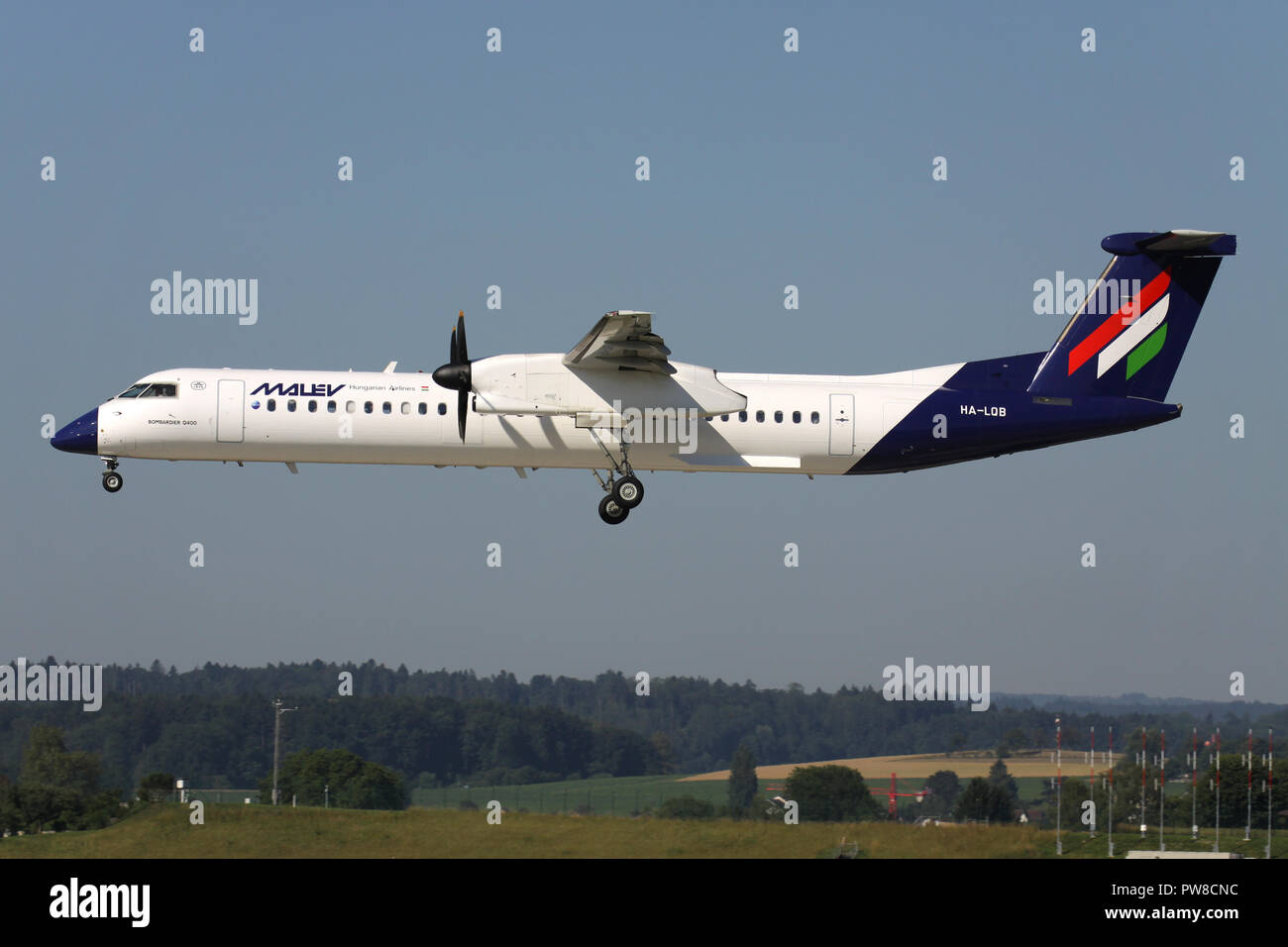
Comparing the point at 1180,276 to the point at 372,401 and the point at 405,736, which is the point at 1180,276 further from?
the point at 405,736

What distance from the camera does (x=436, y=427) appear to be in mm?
27406

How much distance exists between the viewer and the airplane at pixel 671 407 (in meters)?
27.2

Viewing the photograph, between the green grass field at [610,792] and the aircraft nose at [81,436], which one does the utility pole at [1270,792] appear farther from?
the aircraft nose at [81,436]

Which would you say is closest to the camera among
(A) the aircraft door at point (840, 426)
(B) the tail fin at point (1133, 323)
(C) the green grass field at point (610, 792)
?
(A) the aircraft door at point (840, 426)

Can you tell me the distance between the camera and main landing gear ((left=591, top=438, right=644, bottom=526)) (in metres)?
27.9

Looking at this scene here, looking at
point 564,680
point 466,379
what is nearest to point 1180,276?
point 466,379

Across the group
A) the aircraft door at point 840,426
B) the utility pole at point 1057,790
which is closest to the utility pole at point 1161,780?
the utility pole at point 1057,790

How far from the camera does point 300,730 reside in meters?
41.4

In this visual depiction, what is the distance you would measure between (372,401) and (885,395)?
10.3 meters

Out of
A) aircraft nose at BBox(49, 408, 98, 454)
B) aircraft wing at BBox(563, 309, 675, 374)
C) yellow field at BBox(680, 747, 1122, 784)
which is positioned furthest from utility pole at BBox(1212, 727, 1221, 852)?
aircraft nose at BBox(49, 408, 98, 454)

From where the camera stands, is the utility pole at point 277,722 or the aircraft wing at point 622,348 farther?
the utility pole at point 277,722

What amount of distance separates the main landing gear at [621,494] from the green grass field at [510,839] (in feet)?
20.9
